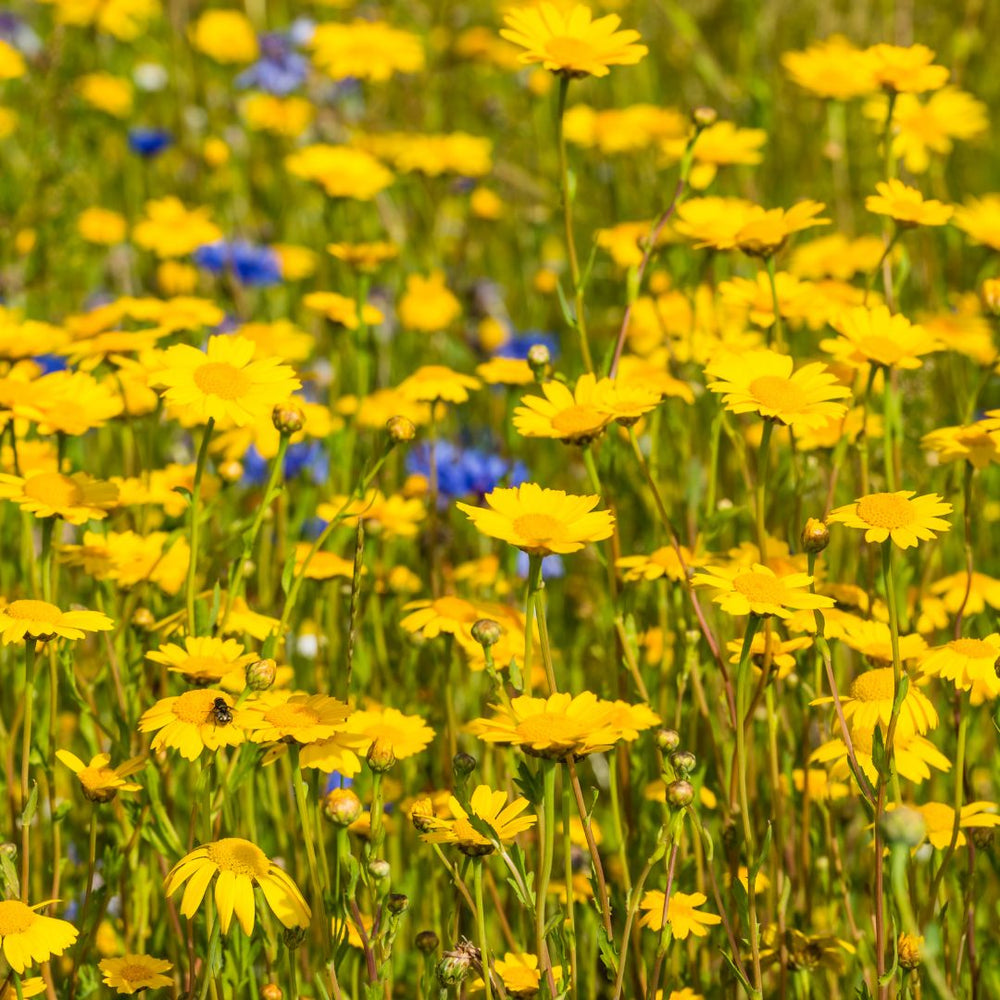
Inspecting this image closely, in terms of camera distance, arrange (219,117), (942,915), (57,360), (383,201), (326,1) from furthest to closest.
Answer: (219,117) → (326,1) → (383,201) → (57,360) → (942,915)

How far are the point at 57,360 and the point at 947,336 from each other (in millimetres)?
1847

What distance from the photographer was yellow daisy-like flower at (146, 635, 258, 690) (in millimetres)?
1508

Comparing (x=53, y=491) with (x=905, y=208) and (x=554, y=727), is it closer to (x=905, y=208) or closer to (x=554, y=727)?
(x=554, y=727)

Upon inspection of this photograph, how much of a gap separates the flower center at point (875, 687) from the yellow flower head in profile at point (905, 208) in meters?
0.67

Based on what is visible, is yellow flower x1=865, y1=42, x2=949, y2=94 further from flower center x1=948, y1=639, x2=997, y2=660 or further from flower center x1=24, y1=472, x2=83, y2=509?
flower center x1=24, y1=472, x2=83, y2=509

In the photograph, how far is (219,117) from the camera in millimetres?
4859

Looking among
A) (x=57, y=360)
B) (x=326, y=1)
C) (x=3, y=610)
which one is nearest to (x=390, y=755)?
(x=3, y=610)

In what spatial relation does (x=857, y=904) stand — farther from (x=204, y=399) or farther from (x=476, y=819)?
(x=204, y=399)

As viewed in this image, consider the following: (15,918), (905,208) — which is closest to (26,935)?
(15,918)

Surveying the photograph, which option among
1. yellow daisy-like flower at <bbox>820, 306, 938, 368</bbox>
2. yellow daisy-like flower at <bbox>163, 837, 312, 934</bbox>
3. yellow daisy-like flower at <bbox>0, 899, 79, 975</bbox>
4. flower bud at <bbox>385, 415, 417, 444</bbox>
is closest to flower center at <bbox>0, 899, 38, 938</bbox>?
yellow daisy-like flower at <bbox>0, 899, 79, 975</bbox>

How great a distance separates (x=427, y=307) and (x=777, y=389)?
154 centimetres

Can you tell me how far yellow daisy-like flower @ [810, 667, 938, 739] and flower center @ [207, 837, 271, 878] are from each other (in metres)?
0.60

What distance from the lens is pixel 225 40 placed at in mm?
4699

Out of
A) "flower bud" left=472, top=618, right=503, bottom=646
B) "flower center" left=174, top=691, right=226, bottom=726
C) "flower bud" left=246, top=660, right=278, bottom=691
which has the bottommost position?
"flower center" left=174, top=691, right=226, bottom=726
